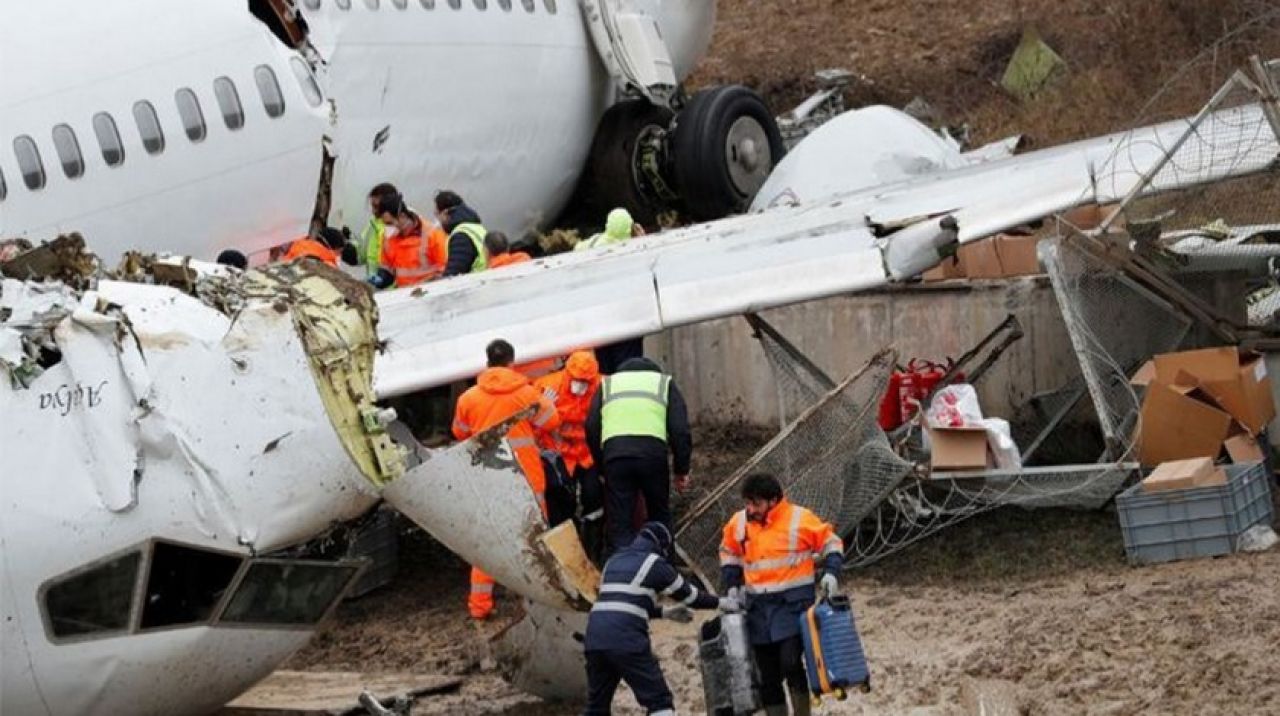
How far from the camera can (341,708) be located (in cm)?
1399

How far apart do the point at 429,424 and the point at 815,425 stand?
4319 mm

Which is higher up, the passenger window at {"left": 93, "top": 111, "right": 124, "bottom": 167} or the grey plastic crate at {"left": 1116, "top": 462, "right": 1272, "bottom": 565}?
the passenger window at {"left": 93, "top": 111, "right": 124, "bottom": 167}

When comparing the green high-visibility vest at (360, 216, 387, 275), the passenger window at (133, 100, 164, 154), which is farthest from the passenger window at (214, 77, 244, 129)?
the green high-visibility vest at (360, 216, 387, 275)

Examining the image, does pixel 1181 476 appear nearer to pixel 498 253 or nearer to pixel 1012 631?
pixel 1012 631

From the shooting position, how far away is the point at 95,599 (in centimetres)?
1220

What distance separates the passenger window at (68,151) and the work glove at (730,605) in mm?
8107

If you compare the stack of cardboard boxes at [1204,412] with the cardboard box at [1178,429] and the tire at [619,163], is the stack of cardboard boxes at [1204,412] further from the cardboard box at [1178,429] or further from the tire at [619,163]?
the tire at [619,163]

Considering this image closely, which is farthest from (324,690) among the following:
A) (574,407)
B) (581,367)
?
(581,367)

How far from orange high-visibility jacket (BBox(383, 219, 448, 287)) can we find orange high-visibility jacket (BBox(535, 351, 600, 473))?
4.48 meters

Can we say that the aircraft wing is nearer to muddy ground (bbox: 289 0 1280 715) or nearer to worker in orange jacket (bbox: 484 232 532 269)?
worker in orange jacket (bbox: 484 232 532 269)

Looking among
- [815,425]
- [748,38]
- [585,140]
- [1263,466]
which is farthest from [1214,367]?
[748,38]

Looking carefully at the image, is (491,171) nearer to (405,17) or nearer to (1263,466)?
(405,17)

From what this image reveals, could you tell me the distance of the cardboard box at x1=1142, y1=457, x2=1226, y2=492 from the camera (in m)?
15.4

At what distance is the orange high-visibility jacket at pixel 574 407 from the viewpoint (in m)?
16.5
